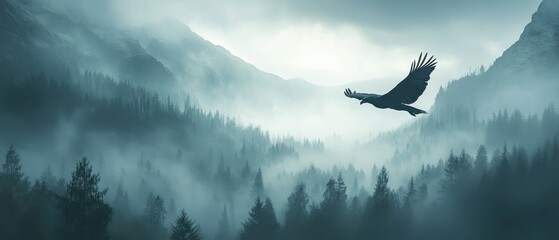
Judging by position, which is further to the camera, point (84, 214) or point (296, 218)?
point (296, 218)

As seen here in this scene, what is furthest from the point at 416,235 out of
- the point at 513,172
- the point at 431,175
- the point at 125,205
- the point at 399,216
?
the point at 431,175

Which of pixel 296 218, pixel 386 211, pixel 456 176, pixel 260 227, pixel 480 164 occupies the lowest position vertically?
pixel 296 218

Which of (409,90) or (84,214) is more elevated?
(409,90)

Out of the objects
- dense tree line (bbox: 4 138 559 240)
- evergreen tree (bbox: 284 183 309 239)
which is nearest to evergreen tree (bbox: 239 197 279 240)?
dense tree line (bbox: 4 138 559 240)

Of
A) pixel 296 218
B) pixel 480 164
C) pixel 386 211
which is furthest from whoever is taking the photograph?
pixel 480 164

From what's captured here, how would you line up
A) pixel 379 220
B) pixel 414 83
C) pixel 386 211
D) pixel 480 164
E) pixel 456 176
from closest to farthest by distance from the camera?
pixel 414 83 < pixel 379 220 < pixel 386 211 < pixel 456 176 < pixel 480 164

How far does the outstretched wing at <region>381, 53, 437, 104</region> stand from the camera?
20.8 metres

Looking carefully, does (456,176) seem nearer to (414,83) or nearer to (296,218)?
(296,218)

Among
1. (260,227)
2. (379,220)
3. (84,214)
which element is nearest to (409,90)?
(84,214)

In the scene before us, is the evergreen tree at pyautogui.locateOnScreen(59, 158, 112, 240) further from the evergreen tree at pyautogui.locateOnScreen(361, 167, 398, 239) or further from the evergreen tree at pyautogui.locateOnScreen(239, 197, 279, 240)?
the evergreen tree at pyautogui.locateOnScreen(361, 167, 398, 239)

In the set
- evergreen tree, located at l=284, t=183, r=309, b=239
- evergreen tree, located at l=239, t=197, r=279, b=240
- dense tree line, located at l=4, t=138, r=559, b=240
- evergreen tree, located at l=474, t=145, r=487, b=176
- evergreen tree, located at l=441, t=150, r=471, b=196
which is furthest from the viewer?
evergreen tree, located at l=474, t=145, r=487, b=176

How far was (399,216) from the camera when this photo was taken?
381ft

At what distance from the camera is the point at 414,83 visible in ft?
68.7

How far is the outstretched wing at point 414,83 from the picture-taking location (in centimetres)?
2078
